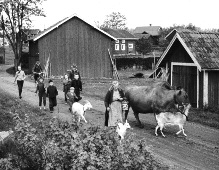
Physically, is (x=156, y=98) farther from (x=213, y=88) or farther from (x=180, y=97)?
(x=213, y=88)

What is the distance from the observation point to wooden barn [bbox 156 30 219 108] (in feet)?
68.8

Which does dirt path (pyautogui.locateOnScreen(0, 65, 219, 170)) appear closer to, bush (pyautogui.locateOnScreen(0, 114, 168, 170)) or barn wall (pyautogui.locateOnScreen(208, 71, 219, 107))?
bush (pyautogui.locateOnScreen(0, 114, 168, 170))

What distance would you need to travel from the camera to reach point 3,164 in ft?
28.7

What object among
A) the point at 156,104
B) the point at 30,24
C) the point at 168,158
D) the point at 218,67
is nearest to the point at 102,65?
the point at 30,24

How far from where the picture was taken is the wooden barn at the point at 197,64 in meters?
21.0

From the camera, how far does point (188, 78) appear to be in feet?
73.3

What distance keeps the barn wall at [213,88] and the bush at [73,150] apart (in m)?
12.8

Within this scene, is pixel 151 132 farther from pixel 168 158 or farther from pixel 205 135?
pixel 168 158

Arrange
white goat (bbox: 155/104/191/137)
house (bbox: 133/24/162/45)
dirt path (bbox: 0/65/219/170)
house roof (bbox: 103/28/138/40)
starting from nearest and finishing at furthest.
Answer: dirt path (bbox: 0/65/219/170) < white goat (bbox: 155/104/191/137) < house roof (bbox: 103/28/138/40) < house (bbox: 133/24/162/45)

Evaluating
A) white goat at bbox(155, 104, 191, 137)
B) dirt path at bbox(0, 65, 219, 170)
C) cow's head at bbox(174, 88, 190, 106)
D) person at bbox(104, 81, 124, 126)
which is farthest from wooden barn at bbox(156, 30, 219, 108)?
person at bbox(104, 81, 124, 126)

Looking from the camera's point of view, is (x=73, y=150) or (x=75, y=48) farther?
(x=75, y=48)

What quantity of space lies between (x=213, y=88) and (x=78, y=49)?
2272cm

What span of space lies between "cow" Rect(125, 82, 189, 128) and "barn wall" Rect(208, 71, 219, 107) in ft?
18.8

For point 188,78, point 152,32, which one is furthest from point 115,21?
point 188,78
